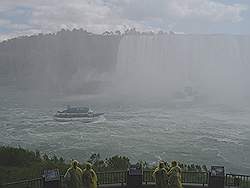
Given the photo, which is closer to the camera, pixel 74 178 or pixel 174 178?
pixel 174 178

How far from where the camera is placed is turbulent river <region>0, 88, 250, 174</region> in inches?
843

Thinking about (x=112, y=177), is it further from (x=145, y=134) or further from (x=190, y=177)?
(x=145, y=134)

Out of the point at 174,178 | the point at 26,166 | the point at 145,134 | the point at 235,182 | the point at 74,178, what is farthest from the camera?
the point at 145,134

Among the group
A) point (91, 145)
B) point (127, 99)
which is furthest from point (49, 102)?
point (91, 145)

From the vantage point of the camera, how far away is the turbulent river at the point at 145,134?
21.4 meters

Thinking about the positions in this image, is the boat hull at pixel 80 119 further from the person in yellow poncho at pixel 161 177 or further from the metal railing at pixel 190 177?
the person in yellow poncho at pixel 161 177

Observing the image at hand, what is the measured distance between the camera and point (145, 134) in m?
27.6

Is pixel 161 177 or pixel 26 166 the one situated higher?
pixel 161 177

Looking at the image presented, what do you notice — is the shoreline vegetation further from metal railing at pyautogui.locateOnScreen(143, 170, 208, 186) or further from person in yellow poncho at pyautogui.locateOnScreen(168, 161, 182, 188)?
person in yellow poncho at pyautogui.locateOnScreen(168, 161, 182, 188)

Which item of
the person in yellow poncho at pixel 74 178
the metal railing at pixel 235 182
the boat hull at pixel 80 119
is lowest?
the metal railing at pixel 235 182

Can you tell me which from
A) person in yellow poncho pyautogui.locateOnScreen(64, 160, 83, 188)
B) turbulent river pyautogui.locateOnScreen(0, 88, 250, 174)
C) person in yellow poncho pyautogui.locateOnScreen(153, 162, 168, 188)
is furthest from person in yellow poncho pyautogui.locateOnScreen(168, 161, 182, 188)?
turbulent river pyautogui.locateOnScreen(0, 88, 250, 174)

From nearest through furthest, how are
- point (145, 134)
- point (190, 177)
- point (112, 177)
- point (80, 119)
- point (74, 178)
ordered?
point (74, 178)
point (112, 177)
point (190, 177)
point (145, 134)
point (80, 119)

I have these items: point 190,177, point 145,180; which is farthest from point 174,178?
point 190,177

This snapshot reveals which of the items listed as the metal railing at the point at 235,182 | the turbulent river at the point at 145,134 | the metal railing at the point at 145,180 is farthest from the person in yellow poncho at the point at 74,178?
the turbulent river at the point at 145,134
